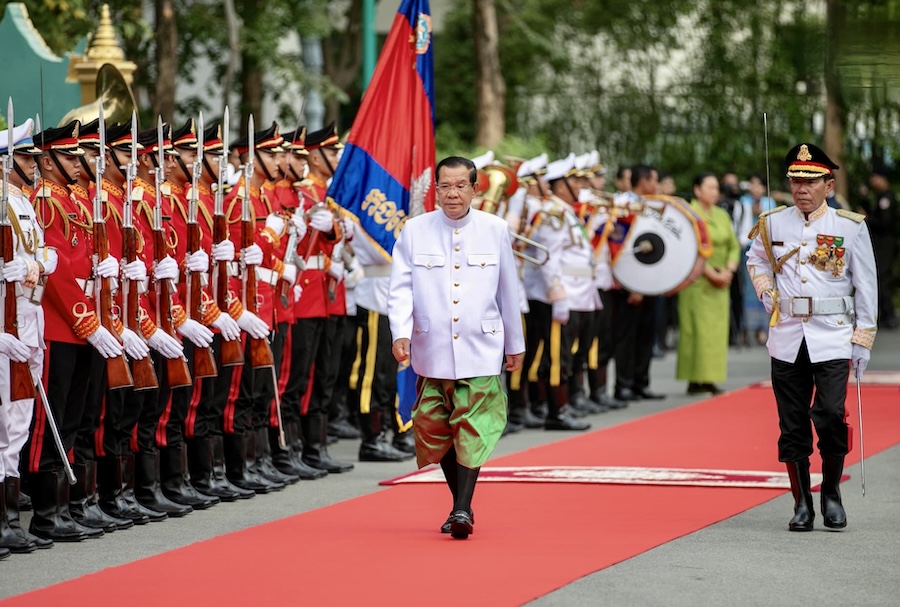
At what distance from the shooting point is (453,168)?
8469 mm

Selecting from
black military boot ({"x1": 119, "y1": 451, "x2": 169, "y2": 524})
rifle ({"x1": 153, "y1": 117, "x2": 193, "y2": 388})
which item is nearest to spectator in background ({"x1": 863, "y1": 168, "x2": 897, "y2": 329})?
rifle ({"x1": 153, "y1": 117, "x2": 193, "y2": 388})

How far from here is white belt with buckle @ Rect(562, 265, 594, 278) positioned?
14188 millimetres

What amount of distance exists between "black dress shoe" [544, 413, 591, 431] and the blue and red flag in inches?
109

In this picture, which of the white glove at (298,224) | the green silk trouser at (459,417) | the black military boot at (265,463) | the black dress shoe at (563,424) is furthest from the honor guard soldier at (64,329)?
the black dress shoe at (563,424)

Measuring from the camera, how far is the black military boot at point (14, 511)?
8094 millimetres

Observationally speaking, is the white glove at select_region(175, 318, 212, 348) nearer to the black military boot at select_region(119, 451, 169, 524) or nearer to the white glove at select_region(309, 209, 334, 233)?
the black military boot at select_region(119, 451, 169, 524)

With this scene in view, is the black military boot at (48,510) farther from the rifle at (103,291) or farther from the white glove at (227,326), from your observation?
the white glove at (227,326)

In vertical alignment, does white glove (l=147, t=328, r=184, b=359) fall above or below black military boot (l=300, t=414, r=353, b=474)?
above

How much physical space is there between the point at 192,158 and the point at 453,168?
1.76 metres

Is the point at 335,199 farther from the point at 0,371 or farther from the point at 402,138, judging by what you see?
the point at 0,371

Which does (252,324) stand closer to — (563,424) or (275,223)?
(275,223)

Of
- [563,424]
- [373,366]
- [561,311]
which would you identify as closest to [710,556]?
[373,366]

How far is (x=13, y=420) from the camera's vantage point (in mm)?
8055

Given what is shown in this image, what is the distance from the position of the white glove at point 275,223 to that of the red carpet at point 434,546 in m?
1.56
